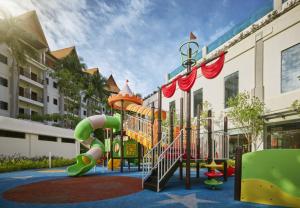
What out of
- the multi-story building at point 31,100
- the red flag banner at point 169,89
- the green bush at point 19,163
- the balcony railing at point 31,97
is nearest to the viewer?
the red flag banner at point 169,89

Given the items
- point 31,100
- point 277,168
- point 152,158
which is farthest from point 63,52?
point 277,168

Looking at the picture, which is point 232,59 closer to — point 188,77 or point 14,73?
point 188,77

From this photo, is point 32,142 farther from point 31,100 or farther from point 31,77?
point 31,77

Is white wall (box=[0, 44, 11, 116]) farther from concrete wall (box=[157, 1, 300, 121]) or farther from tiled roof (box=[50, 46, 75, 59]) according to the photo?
concrete wall (box=[157, 1, 300, 121])

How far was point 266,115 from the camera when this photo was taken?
48.1 feet

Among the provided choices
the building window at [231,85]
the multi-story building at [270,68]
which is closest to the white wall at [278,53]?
the multi-story building at [270,68]

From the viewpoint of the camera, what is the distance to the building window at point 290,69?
13.3 meters

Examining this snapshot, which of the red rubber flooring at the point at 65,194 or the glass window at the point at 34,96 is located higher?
the glass window at the point at 34,96

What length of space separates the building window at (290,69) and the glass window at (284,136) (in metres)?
2.39

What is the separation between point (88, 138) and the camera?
14055 millimetres

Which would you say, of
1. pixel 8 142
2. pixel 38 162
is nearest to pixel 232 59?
pixel 38 162

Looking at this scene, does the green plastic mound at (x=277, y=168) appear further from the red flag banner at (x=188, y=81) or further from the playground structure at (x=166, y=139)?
the red flag banner at (x=188, y=81)

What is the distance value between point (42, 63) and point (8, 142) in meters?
17.8

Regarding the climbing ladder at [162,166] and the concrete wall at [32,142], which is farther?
the concrete wall at [32,142]
